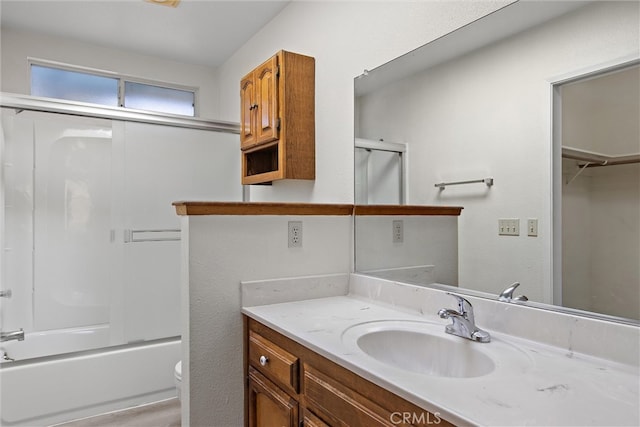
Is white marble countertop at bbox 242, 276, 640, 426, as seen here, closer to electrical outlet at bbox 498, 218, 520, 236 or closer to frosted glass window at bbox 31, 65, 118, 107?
electrical outlet at bbox 498, 218, 520, 236

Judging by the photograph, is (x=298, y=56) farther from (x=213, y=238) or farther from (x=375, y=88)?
(x=213, y=238)

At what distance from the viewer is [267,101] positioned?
7.69ft

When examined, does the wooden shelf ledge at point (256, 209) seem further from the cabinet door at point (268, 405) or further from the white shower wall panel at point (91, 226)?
the white shower wall panel at point (91, 226)

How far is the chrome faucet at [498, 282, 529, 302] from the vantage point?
1.23m

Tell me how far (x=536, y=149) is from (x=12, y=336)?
2.89 meters

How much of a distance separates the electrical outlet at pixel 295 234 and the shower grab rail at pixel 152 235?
4.31 feet

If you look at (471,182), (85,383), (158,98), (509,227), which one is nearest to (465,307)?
(509,227)

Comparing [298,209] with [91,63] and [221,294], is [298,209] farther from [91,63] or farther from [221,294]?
[91,63]

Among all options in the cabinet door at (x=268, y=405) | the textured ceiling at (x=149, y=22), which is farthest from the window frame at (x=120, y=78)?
the cabinet door at (x=268, y=405)

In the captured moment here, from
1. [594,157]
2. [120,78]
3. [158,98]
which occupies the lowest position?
[594,157]

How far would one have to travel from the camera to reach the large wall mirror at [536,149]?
1028mm

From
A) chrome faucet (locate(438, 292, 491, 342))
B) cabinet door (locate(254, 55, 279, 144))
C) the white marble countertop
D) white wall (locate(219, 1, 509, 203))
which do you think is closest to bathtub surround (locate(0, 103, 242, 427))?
cabinet door (locate(254, 55, 279, 144))

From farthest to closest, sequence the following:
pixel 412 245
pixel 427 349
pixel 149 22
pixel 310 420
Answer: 1. pixel 149 22
2. pixel 412 245
3. pixel 427 349
4. pixel 310 420

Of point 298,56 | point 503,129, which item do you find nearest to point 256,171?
point 298,56
